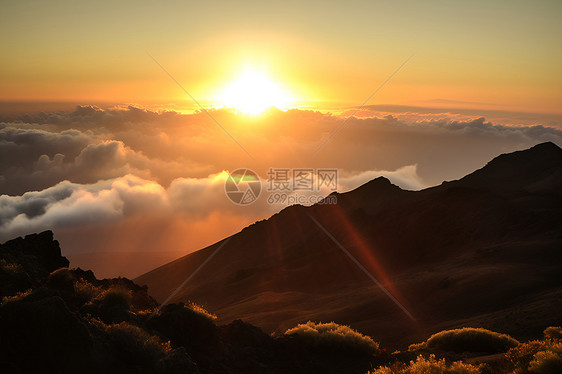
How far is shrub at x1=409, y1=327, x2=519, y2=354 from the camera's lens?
1683 cm

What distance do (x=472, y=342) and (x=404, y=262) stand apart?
154 feet

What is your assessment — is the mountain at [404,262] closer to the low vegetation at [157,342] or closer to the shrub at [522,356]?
the shrub at [522,356]

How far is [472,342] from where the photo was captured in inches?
674

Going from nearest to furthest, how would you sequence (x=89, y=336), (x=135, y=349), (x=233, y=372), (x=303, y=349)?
(x=89, y=336)
(x=135, y=349)
(x=233, y=372)
(x=303, y=349)

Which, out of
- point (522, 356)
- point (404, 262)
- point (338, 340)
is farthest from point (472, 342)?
point (404, 262)

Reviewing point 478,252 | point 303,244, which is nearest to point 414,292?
point 478,252

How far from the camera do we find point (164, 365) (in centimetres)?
1054

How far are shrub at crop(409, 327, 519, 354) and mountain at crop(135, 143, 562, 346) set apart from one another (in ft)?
21.4

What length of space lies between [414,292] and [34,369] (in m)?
38.2

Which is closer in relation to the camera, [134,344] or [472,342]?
[134,344]

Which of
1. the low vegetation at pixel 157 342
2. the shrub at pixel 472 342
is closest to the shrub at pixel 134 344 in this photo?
the low vegetation at pixel 157 342

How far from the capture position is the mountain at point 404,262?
3453 centimetres

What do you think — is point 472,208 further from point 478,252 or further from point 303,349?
point 303,349

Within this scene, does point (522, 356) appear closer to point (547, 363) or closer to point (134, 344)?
point (547, 363)
